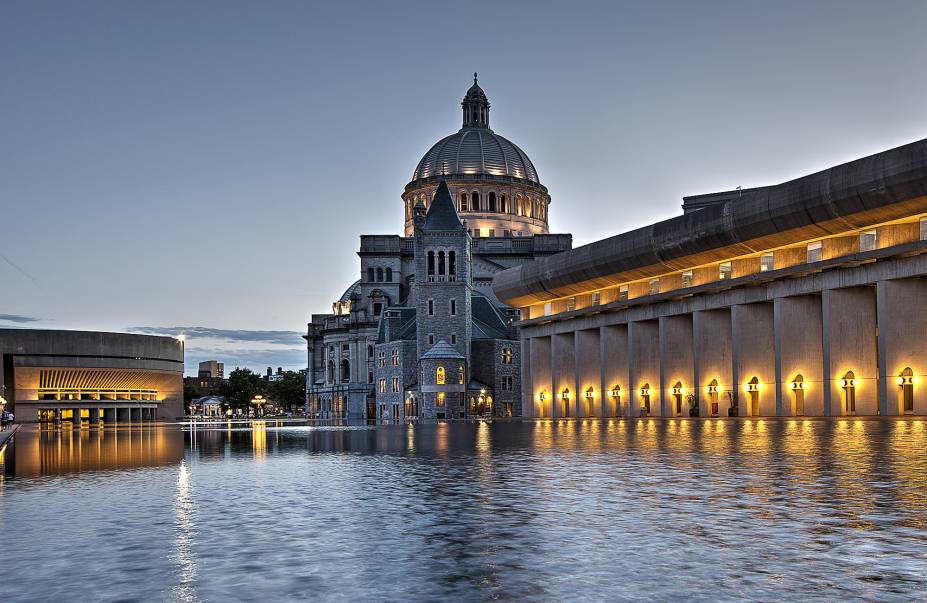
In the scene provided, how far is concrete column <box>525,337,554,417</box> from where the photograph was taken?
95688 millimetres

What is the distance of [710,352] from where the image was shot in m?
71.6

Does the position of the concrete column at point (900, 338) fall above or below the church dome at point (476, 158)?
below

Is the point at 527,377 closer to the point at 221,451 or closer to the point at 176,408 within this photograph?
the point at 221,451

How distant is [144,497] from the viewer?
1800 centimetres

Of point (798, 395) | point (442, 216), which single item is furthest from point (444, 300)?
point (798, 395)

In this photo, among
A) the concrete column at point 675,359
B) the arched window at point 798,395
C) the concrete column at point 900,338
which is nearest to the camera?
the concrete column at point 900,338

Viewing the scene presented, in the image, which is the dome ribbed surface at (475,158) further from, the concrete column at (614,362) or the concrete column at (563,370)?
the concrete column at (614,362)

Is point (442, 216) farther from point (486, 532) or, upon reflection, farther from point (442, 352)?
point (486, 532)

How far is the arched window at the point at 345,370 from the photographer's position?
471 feet

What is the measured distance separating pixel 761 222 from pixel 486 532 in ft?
181

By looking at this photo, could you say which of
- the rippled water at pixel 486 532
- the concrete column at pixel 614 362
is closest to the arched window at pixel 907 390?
the concrete column at pixel 614 362

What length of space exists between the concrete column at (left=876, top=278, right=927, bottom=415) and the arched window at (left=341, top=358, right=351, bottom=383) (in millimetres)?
96167

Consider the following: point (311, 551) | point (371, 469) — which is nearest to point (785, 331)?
point (371, 469)

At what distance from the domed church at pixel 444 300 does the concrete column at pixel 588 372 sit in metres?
20.5
